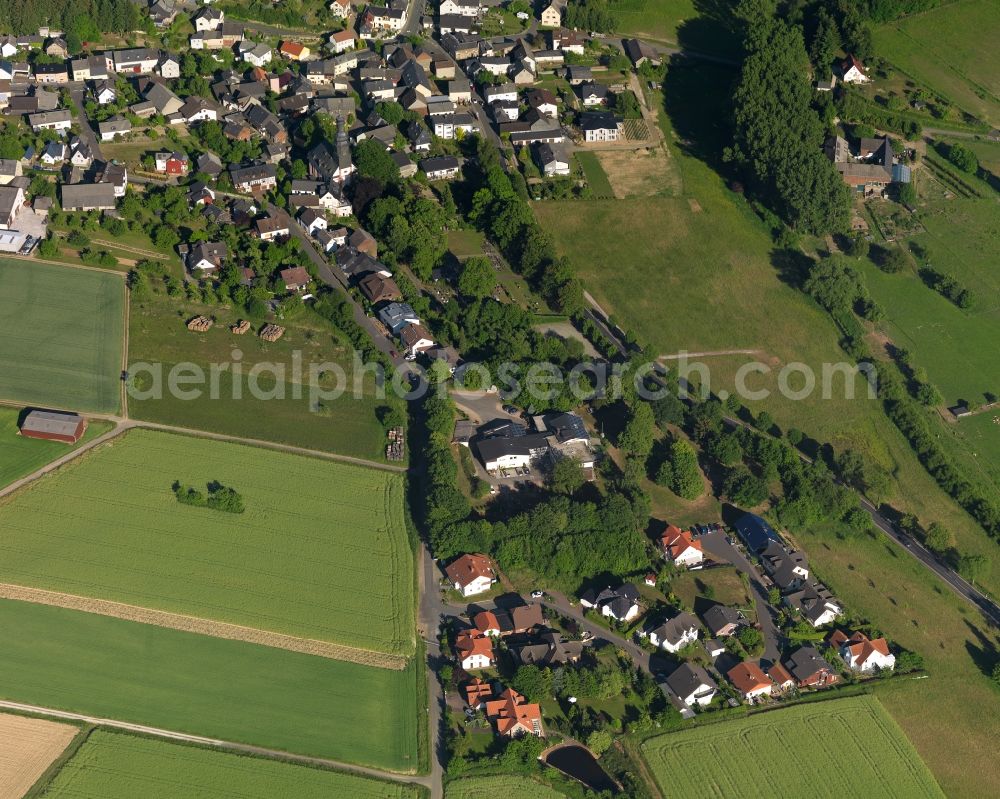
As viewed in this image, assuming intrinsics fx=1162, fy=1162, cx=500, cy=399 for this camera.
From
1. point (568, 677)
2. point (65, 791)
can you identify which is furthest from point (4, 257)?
point (568, 677)

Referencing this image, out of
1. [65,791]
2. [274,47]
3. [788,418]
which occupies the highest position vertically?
[274,47]

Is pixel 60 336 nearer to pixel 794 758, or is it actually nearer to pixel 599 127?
pixel 599 127

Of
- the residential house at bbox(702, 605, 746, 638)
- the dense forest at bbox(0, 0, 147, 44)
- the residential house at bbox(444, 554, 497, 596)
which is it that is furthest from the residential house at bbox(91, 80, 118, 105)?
the residential house at bbox(702, 605, 746, 638)

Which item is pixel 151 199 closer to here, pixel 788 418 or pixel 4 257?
pixel 4 257

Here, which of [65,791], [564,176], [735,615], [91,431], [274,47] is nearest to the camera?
[65,791]

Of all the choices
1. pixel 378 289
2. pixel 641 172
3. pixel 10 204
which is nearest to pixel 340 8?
pixel 641 172

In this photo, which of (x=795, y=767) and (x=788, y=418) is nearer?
(x=795, y=767)

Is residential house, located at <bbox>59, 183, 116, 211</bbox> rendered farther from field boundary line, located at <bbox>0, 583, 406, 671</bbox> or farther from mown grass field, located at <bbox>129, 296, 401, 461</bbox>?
field boundary line, located at <bbox>0, 583, 406, 671</bbox>
